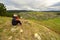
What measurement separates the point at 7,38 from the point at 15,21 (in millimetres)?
3017

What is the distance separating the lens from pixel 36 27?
2581 centimetres

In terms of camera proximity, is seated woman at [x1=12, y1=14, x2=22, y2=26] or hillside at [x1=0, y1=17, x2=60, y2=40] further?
seated woman at [x1=12, y1=14, x2=22, y2=26]

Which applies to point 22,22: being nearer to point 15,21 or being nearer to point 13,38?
point 15,21

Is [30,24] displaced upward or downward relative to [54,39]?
upward

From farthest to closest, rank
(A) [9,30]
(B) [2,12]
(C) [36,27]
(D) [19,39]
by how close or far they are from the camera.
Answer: (B) [2,12] < (C) [36,27] < (A) [9,30] < (D) [19,39]

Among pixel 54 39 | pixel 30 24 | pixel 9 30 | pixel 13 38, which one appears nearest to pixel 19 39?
pixel 13 38

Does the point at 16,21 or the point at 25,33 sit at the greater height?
the point at 16,21

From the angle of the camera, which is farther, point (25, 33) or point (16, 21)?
point (16, 21)

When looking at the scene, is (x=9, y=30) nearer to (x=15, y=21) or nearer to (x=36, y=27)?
(x=15, y=21)

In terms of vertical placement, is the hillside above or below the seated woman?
below

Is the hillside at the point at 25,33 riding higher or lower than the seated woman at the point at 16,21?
lower

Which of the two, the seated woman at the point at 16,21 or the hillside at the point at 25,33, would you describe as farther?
the seated woman at the point at 16,21

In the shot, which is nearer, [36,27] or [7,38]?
[7,38]

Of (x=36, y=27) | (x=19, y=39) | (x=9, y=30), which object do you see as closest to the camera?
(x=19, y=39)
